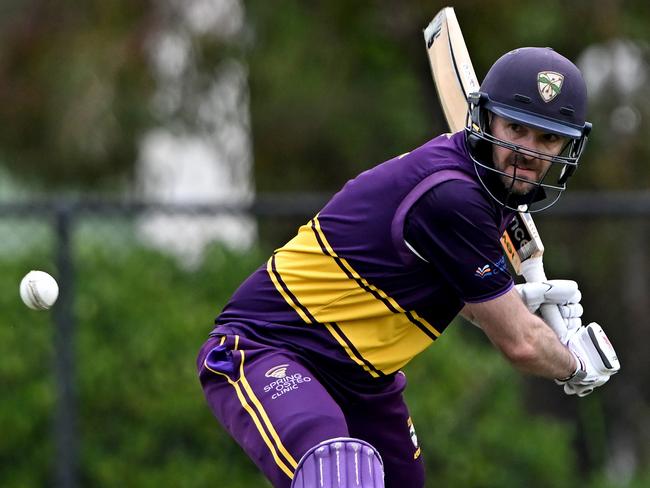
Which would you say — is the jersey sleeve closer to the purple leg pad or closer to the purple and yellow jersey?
the purple and yellow jersey

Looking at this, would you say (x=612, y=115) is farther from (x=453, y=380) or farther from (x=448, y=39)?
(x=448, y=39)

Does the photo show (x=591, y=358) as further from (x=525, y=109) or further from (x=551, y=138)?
(x=525, y=109)

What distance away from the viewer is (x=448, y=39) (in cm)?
519

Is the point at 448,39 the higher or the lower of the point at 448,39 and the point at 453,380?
the higher

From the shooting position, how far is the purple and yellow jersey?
4.27 m

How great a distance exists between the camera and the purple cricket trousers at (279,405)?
420 cm

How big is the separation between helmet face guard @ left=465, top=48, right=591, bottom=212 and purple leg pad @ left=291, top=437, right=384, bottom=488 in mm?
882

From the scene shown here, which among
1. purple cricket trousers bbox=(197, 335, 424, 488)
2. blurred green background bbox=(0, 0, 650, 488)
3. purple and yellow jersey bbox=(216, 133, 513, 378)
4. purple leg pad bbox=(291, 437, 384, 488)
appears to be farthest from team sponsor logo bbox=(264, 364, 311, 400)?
blurred green background bbox=(0, 0, 650, 488)

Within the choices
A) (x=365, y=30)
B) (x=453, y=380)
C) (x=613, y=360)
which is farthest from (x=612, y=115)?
(x=613, y=360)

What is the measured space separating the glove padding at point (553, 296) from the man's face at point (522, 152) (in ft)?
1.27

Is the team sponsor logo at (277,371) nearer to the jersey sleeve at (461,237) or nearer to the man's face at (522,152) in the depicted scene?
the jersey sleeve at (461,237)

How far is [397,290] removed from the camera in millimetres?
4422

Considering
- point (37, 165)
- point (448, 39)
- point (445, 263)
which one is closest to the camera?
point (445, 263)

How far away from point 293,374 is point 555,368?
32.3 inches
